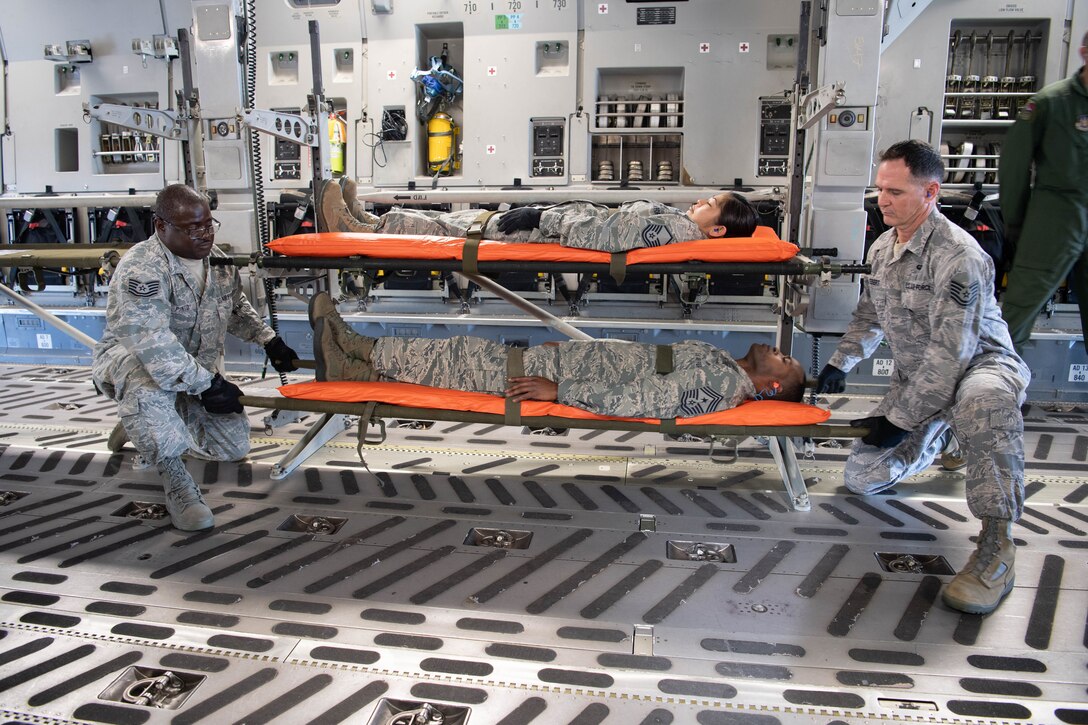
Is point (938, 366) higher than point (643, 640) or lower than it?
higher

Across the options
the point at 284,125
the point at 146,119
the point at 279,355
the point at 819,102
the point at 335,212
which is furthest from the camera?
the point at 146,119

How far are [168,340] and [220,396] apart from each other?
1.19 ft

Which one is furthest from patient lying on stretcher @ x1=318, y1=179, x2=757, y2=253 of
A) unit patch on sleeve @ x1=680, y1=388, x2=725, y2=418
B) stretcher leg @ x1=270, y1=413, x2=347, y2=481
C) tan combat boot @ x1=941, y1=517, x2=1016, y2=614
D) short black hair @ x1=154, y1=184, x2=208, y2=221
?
tan combat boot @ x1=941, y1=517, x2=1016, y2=614

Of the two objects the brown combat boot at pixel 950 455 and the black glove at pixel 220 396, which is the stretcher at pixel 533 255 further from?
the brown combat boot at pixel 950 455

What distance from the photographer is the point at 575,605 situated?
8.18 feet

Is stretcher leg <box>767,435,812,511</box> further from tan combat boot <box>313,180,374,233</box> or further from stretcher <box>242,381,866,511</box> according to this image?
tan combat boot <box>313,180,374,233</box>

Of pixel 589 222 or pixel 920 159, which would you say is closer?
pixel 920 159

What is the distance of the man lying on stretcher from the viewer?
316cm

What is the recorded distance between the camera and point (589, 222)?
3244 millimetres

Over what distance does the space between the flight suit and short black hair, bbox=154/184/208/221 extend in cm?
439

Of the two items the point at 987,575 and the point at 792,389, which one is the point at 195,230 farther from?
the point at 987,575

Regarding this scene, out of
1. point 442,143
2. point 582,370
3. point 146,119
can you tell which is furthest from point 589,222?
point 442,143

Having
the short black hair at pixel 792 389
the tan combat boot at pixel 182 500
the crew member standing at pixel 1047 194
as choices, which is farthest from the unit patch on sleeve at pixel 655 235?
the tan combat boot at pixel 182 500

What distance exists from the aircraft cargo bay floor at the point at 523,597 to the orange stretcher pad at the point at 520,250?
1.15 m
